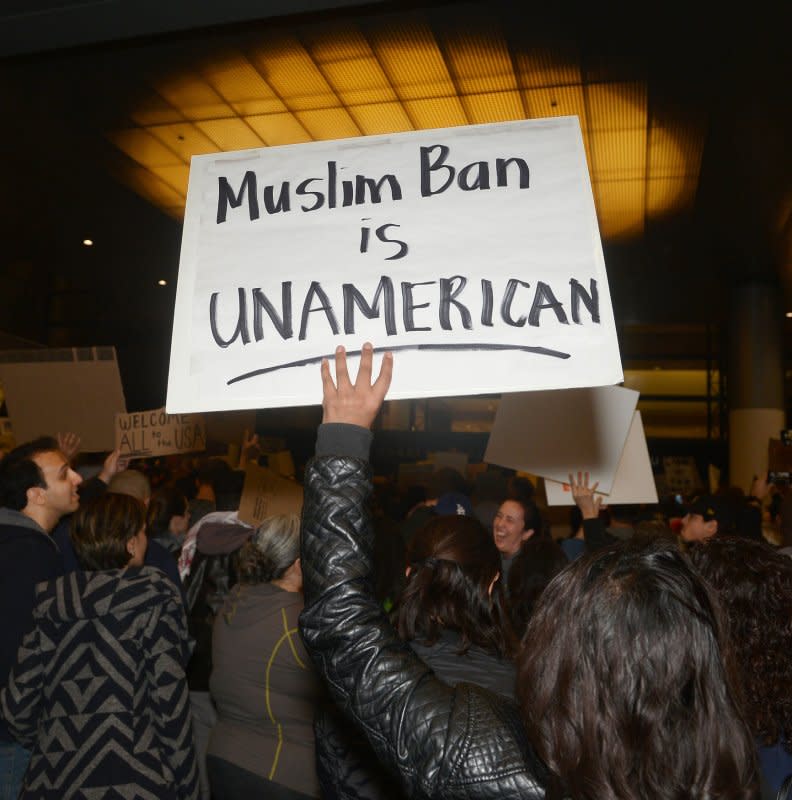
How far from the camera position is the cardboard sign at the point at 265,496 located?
514 cm

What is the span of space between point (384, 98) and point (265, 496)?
16.4 ft

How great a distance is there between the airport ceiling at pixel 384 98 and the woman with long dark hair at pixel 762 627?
2177mm

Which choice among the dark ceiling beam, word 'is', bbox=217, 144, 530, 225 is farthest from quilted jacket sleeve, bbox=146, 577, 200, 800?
the dark ceiling beam

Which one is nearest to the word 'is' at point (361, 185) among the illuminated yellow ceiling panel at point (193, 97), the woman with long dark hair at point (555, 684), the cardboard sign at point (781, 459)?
the woman with long dark hair at point (555, 684)

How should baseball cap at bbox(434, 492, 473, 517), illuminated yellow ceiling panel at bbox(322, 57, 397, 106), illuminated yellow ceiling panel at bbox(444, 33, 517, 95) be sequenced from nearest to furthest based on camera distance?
1. baseball cap at bbox(434, 492, 473, 517)
2. illuminated yellow ceiling panel at bbox(444, 33, 517, 95)
3. illuminated yellow ceiling panel at bbox(322, 57, 397, 106)

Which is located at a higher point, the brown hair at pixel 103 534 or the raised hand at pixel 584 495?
the raised hand at pixel 584 495

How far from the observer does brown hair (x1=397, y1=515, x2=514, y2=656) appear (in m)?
2.39

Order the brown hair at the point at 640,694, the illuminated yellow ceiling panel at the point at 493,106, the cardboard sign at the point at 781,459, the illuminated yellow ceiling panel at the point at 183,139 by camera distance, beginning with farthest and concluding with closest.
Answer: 1. the illuminated yellow ceiling panel at the point at 183,139
2. the illuminated yellow ceiling panel at the point at 493,106
3. the cardboard sign at the point at 781,459
4. the brown hair at the point at 640,694

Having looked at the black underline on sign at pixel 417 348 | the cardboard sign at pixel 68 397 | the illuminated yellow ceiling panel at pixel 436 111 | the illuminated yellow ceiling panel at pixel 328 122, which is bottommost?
the black underline on sign at pixel 417 348

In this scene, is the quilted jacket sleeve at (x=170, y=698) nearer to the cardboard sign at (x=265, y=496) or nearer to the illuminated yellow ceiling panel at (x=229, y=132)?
the cardboard sign at (x=265, y=496)

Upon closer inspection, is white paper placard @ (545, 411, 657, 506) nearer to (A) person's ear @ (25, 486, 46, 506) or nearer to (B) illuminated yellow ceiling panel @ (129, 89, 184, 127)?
(A) person's ear @ (25, 486, 46, 506)

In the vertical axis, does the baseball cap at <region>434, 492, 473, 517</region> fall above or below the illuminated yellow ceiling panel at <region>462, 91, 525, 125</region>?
below

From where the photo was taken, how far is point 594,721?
1.11 metres

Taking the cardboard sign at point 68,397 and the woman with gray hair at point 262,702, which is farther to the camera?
the cardboard sign at point 68,397
